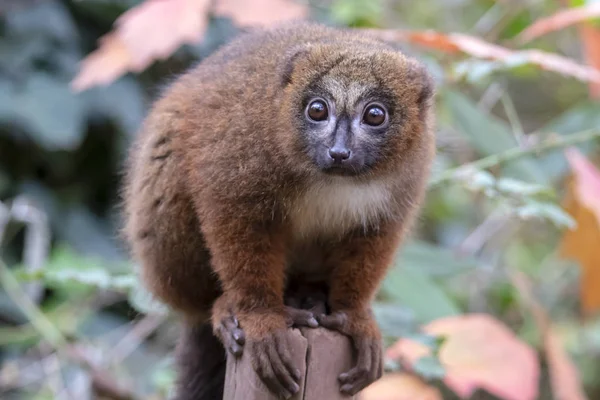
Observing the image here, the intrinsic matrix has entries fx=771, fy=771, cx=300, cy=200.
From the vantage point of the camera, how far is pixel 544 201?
11.3 ft

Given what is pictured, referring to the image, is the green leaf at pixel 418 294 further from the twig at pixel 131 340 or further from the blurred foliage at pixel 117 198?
the twig at pixel 131 340

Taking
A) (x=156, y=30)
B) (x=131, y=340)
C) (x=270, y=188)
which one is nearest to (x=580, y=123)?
(x=270, y=188)

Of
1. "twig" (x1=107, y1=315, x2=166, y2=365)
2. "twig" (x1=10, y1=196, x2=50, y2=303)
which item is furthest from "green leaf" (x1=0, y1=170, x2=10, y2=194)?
"twig" (x1=107, y1=315, x2=166, y2=365)

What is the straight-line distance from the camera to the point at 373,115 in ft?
8.69

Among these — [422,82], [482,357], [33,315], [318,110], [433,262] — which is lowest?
[33,315]

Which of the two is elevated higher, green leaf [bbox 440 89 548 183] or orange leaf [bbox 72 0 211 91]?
orange leaf [bbox 72 0 211 91]

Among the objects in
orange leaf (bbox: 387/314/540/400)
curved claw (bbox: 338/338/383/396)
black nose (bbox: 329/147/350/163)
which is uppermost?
black nose (bbox: 329/147/350/163)

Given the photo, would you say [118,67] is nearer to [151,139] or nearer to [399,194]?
[151,139]

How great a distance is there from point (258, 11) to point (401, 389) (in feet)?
6.08

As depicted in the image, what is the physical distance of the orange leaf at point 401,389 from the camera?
3.30 meters

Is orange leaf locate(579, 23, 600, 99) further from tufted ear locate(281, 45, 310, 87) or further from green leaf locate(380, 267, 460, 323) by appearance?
tufted ear locate(281, 45, 310, 87)

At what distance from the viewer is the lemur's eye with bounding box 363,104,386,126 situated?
2.64m

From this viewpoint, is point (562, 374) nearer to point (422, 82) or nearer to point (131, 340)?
point (422, 82)

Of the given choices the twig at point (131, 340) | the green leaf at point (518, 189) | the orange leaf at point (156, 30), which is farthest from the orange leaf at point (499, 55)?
the twig at point (131, 340)
